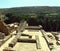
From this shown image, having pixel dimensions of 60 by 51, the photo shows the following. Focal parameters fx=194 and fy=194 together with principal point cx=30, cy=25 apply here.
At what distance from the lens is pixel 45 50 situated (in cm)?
1580

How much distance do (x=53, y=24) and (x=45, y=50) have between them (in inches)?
1676

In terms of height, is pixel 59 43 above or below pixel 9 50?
below

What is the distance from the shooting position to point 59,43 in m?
19.6

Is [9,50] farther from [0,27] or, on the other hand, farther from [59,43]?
[0,27]

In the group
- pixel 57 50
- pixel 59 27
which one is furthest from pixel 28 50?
pixel 59 27

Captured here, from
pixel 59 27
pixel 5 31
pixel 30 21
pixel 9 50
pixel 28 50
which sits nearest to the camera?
pixel 9 50

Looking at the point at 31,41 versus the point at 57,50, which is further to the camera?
the point at 31,41

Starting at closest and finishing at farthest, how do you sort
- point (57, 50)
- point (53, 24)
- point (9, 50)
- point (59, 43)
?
point (9, 50)
point (57, 50)
point (59, 43)
point (53, 24)

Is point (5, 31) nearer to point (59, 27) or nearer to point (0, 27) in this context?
point (0, 27)

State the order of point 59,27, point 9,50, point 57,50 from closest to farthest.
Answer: point 9,50 < point 57,50 < point 59,27

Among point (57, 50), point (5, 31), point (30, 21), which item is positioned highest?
point (57, 50)

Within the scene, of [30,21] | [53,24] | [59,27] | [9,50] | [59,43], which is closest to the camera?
[9,50]

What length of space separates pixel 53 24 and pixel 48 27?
3217mm

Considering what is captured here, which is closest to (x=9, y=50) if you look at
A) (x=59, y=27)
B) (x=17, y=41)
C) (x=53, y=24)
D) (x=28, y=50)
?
(x=28, y=50)
